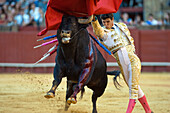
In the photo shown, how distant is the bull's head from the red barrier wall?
7.11 meters

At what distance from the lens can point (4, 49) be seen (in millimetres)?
10914

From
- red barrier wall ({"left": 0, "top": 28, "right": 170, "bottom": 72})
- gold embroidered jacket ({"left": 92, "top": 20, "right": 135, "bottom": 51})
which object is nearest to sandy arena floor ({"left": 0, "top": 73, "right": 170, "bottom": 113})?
gold embroidered jacket ({"left": 92, "top": 20, "right": 135, "bottom": 51})

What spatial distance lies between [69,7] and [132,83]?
3.47ft

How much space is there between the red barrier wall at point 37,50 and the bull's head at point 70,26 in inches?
280

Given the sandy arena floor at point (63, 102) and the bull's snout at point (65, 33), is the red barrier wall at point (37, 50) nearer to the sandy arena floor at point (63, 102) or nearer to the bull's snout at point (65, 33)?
the sandy arena floor at point (63, 102)

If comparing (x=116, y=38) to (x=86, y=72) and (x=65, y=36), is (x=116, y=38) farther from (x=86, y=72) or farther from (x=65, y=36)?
(x=65, y=36)

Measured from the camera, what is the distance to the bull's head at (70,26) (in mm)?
3508

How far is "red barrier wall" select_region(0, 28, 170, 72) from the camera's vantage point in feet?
35.5

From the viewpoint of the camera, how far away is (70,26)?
358 cm

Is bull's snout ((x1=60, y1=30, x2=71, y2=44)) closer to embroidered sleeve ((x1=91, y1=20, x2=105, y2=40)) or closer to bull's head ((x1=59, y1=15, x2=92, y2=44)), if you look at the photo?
bull's head ((x1=59, y1=15, x2=92, y2=44))

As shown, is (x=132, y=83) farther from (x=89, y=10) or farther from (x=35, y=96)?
(x=35, y=96)

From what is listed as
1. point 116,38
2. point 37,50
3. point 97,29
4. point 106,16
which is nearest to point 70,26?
point 97,29

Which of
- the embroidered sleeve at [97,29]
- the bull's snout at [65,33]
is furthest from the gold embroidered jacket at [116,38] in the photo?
the bull's snout at [65,33]

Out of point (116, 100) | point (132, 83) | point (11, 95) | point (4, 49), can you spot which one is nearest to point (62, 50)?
point (132, 83)
